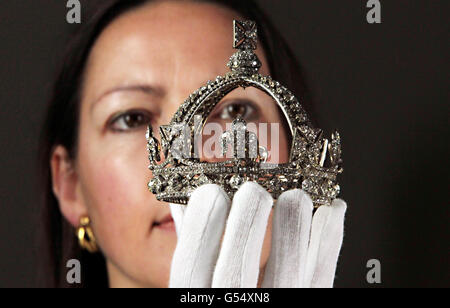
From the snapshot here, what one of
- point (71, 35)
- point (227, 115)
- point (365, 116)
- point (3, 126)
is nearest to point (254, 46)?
point (227, 115)

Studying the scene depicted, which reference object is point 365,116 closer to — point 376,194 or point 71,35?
point 376,194

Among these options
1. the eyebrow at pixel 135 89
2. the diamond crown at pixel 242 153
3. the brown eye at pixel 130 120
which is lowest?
the diamond crown at pixel 242 153

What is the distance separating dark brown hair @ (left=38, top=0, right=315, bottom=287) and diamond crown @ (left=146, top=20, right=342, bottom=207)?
1.88 ft

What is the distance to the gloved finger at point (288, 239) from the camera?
123 centimetres

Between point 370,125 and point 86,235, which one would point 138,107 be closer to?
point 86,235

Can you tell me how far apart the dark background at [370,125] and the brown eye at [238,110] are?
0.46m

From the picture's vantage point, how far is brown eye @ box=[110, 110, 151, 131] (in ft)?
6.07

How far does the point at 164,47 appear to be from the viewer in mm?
1906

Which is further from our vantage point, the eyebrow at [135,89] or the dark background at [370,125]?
the dark background at [370,125]

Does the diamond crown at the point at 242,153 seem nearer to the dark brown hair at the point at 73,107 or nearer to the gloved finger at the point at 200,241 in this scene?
the gloved finger at the point at 200,241

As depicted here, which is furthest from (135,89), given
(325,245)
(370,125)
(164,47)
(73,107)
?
(370,125)

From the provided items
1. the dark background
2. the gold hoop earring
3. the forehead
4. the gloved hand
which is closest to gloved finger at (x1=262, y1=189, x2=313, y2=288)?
the gloved hand

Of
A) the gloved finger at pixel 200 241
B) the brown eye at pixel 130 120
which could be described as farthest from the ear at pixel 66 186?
the gloved finger at pixel 200 241
